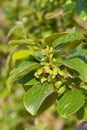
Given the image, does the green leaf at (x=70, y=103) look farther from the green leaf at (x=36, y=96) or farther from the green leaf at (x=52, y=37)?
the green leaf at (x=52, y=37)

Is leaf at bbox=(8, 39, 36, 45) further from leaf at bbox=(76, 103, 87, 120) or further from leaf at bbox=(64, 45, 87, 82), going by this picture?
leaf at bbox=(76, 103, 87, 120)

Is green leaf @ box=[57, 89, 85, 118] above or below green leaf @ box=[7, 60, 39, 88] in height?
below

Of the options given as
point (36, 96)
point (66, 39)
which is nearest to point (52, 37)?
point (66, 39)

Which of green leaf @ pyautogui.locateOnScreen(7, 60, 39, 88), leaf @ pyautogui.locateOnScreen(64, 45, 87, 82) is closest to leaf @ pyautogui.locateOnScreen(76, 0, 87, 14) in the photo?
leaf @ pyautogui.locateOnScreen(64, 45, 87, 82)

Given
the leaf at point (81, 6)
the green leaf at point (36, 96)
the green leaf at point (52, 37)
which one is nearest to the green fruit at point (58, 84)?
the green leaf at point (36, 96)

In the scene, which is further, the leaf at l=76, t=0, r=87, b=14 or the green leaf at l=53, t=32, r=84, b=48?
the leaf at l=76, t=0, r=87, b=14

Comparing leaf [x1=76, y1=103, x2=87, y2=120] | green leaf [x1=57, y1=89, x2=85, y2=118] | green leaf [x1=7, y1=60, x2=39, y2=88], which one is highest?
green leaf [x1=7, y1=60, x2=39, y2=88]

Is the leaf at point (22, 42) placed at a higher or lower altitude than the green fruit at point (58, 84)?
higher

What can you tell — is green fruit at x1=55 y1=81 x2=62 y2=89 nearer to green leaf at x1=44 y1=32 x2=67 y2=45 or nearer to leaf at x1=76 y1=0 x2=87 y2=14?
green leaf at x1=44 y1=32 x2=67 y2=45
